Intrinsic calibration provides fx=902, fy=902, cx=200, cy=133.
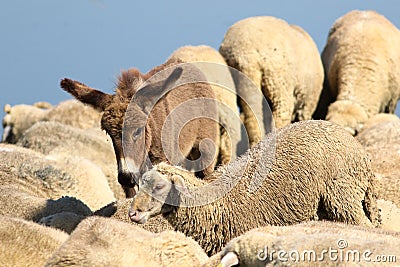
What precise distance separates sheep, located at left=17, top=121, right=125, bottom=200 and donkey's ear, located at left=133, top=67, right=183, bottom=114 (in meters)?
3.12

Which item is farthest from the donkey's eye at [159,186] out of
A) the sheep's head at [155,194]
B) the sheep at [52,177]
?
the sheep at [52,177]

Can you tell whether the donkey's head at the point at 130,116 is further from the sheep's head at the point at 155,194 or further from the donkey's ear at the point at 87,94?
the sheep's head at the point at 155,194

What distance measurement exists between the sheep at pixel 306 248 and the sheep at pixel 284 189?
1.69 metres

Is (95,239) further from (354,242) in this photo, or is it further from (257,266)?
(354,242)

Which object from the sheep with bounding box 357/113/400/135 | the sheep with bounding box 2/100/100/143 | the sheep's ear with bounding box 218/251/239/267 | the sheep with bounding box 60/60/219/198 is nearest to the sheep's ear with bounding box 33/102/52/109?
→ the sheep with bounding box 2/100/100/143

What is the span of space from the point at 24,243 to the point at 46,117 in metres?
11.8

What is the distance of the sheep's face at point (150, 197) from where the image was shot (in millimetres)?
6242

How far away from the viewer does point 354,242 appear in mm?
4434

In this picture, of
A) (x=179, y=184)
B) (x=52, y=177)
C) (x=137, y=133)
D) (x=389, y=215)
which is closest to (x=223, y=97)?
(x=52, y=177)

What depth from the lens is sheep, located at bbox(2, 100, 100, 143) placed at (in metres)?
16.2

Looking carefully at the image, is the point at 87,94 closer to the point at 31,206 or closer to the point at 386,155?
the point at 31,206

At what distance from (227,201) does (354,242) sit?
2.41 metres

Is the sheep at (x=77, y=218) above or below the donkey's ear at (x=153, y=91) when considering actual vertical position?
below

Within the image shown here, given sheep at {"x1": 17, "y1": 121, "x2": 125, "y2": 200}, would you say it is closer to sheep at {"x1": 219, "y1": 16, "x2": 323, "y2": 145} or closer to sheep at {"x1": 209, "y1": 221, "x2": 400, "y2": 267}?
sheep at {"x1": 219, "y1": 16, "x2": 323, "y2": 145}
